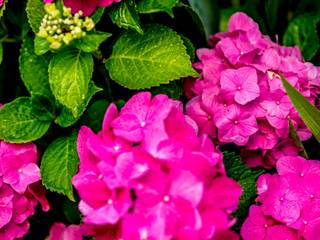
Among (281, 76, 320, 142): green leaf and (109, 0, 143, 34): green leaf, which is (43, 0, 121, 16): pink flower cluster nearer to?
(109, 0, 143, 34): green leaf

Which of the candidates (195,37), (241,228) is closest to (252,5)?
(195,37)

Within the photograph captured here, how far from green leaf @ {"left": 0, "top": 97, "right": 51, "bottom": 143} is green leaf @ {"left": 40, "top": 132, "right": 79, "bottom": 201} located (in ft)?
0.13

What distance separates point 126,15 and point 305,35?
55cm

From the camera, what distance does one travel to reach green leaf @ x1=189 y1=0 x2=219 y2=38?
4.99ft

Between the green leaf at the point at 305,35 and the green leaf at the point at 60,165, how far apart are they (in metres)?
0.61

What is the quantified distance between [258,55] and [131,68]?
10.3 inches

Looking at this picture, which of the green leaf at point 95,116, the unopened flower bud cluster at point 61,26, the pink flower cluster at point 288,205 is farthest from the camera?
the green leaf at point 95,116

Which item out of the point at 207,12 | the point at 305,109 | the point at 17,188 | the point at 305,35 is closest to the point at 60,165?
the point at 17,188

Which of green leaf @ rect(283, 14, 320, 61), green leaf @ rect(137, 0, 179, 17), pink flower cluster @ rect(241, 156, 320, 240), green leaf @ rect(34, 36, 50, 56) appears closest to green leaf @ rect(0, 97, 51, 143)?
green leaf @ rect(34, 36, 50, 56)

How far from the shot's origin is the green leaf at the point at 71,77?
1.15 m

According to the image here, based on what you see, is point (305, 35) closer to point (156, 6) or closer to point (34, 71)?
point (156, 6)

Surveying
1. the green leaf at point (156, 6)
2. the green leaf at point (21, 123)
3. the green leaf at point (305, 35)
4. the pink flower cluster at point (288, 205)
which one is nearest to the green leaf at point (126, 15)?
the green leaf at point (156, 6)

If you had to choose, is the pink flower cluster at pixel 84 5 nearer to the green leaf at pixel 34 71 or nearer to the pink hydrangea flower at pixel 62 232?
the green leaf at pixel 34 71

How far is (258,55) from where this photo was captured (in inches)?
51.8
